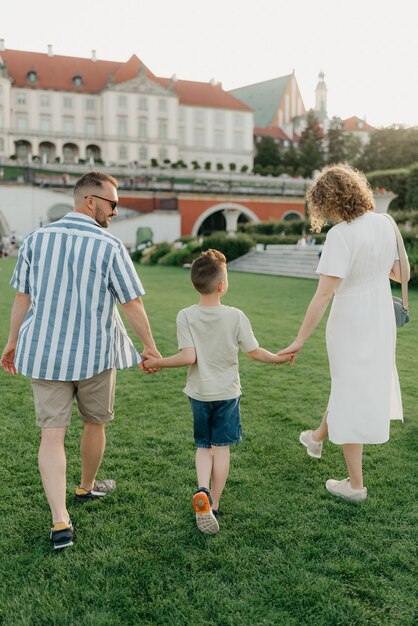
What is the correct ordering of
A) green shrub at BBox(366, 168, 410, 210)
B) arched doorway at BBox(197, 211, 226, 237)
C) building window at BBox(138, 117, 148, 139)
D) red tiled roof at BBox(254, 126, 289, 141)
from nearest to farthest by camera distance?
1. green shrub at BBox(366, 168, 410, 210)
2. arched doorway at BBox(197, 211, 226, 237)
3. building window at BBox(138, 117, 148, 139)
4. red tiled roof at BBox(254, 126, 289, 141)

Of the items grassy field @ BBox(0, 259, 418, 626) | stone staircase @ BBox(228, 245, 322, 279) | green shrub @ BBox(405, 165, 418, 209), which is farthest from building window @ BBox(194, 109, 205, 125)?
grassy field @ BBox(0, 259, 418, 626)

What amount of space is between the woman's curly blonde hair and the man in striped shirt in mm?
1141

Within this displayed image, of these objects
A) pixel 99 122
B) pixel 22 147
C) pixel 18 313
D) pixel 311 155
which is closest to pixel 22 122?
pixel 22 147

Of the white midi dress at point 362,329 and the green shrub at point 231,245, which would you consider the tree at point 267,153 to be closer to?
the green shrub at point 231,245

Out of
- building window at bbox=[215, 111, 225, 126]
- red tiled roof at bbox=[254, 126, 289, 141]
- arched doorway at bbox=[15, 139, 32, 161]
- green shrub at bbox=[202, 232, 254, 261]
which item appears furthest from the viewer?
red tiled roof at bbox=[254, 126, 289, 141]

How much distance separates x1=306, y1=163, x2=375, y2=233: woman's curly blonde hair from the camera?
10.5ft

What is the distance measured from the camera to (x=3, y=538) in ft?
9.68

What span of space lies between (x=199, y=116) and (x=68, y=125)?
1434 centimetres

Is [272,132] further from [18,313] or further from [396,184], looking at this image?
[18,313]

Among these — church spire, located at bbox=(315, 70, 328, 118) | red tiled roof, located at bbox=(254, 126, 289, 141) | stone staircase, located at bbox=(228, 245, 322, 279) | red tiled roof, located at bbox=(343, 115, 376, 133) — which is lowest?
stone staircase, located at bbox=(228, 245, 322, 279)

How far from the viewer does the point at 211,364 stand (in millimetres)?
3078

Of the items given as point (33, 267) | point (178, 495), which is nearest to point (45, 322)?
point (33, 267)

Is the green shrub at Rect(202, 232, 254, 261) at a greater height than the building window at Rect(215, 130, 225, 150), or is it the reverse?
the building window at Rect(215, 130, 225, 150)

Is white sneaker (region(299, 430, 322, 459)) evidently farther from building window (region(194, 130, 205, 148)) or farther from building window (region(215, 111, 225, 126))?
building window (region(215, 111, 225, 126))
